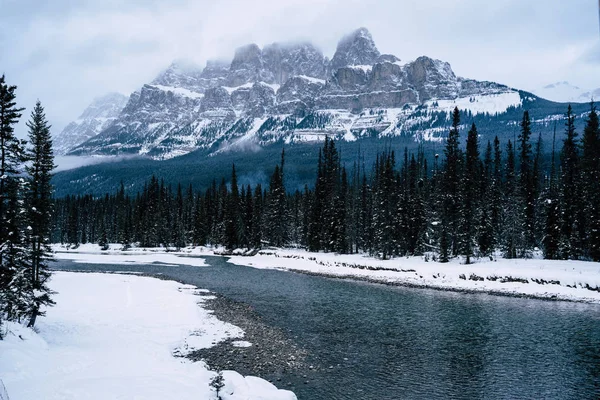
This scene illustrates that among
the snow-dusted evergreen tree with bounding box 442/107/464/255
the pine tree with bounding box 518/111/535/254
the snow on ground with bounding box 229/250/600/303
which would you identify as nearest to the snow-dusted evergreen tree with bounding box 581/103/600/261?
the snow on ground with bounding box 229/250/600/303

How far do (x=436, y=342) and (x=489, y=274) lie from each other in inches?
1005

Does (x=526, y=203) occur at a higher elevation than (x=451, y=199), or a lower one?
lower

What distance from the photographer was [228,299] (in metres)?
32.7

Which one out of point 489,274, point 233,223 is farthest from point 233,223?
point 489,274

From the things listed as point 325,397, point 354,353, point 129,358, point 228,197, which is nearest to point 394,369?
point 354,353

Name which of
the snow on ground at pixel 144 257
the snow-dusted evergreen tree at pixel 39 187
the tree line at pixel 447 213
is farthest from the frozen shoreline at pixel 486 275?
the snow-dusted evergreen tree at pixel 39 187

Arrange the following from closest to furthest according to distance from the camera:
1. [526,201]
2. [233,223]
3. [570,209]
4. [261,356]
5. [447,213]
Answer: [261,356] → [570,209] → [447,213] → [526,201] → [233,223]

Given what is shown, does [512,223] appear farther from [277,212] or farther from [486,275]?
[277,212]

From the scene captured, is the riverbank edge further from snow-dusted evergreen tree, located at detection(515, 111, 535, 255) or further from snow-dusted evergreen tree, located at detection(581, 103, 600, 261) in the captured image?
snow-dusted evergreen tree, located at detection(515, 111, 535, 255)

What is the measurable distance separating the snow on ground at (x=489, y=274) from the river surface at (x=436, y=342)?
3.44 metres

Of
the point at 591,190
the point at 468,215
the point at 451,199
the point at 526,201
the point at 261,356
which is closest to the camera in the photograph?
→ the point at 261,356

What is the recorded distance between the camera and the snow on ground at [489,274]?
117ft

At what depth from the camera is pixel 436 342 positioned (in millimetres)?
21094

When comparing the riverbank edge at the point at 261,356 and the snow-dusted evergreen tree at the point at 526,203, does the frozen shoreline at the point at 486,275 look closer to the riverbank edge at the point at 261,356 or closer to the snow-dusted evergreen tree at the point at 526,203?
the snow-dusted evergreen tree at the point at 526,203
